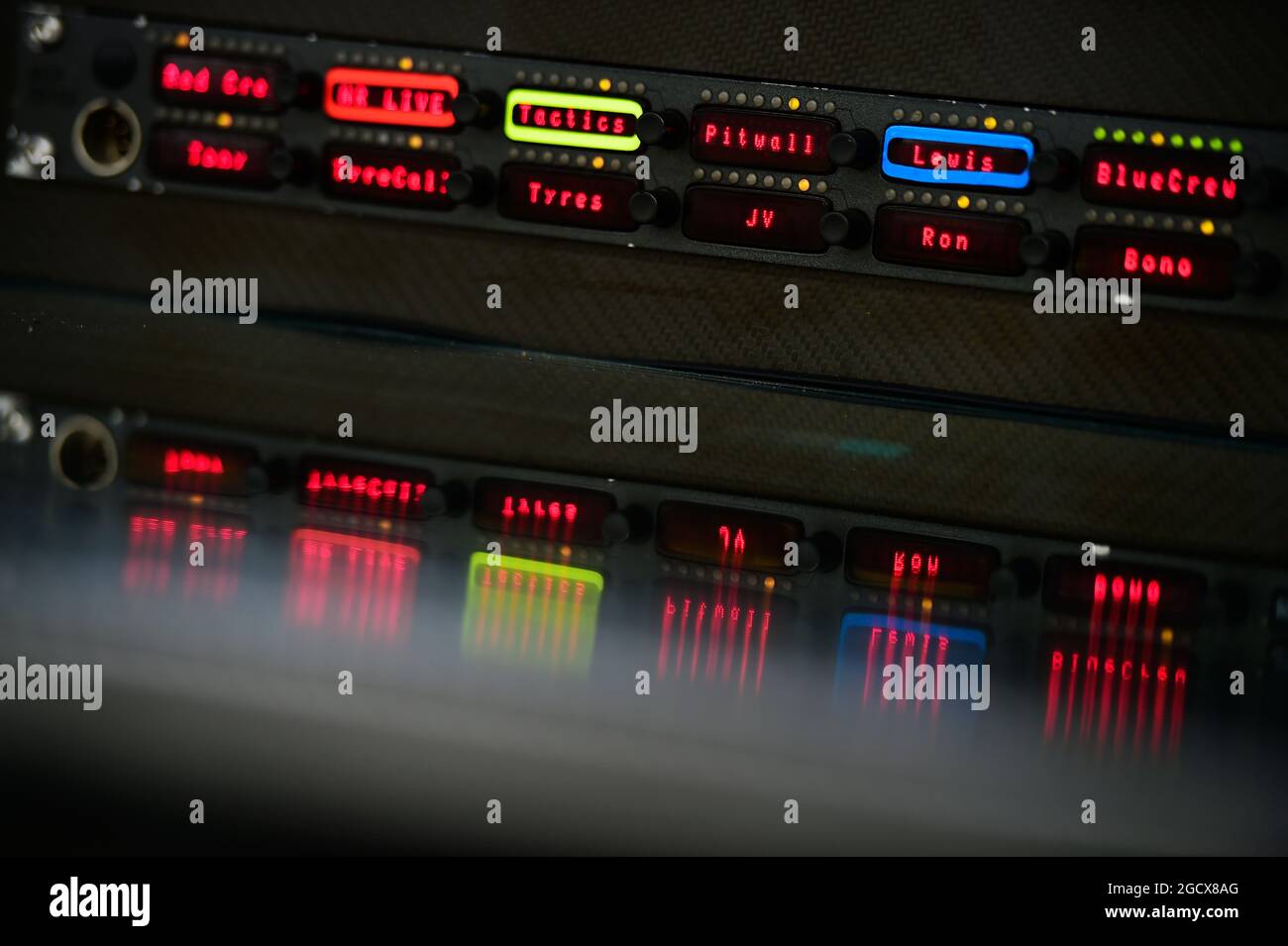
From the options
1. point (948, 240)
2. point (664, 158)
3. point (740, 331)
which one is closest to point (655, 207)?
point (664, 158)

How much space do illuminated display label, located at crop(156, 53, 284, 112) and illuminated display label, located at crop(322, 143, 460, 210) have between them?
10 cm

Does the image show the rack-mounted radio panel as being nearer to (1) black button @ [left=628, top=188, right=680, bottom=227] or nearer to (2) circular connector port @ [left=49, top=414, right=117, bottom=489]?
(1) black button @ [left=628, top=188, right=680, bottom=227]

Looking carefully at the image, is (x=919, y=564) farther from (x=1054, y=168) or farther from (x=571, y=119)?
(x=571, y=119)

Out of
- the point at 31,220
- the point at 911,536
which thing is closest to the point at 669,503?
the point at 911,536

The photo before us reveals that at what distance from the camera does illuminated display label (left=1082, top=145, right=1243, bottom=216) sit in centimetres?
164

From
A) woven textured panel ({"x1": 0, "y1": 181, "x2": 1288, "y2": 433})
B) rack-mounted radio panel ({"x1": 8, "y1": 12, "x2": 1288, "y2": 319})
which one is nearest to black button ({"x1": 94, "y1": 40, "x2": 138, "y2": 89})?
rack-mounted radio panel ({"x1": 8, "y1": 12, "x2": 1288, "y2": 319})

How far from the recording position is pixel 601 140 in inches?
70.4

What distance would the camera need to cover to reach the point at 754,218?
5.77 feet

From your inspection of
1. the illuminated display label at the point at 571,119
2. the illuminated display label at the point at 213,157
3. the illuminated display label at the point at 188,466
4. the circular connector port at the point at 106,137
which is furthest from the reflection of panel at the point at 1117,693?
the circular connector port at the point at 106,137

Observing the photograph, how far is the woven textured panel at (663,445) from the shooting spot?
1675 millimetres

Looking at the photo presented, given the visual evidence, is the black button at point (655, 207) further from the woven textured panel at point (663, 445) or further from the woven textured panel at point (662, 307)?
the woven textured panel at point (663, 445)

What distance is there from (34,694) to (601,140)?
3.16ft

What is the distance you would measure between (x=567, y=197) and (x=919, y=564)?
58cm

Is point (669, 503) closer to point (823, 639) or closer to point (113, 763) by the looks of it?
point (823, 639)
